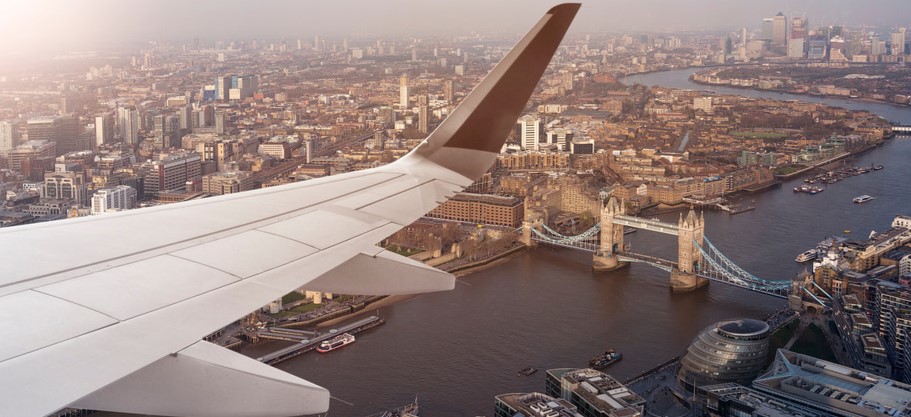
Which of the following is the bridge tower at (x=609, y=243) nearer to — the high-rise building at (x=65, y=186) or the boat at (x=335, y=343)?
the boat at (x=335, y=343)

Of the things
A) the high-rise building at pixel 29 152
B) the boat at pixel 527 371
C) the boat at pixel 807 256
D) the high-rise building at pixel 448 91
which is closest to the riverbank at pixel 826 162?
the boat at pixel 807 256

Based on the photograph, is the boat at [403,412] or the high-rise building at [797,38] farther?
the high-rise building at [797,38]

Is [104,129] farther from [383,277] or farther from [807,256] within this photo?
[383,277]

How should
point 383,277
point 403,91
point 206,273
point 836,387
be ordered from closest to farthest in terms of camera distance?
point 206,273 → point 383,277 → point 836,387 → point 403,91

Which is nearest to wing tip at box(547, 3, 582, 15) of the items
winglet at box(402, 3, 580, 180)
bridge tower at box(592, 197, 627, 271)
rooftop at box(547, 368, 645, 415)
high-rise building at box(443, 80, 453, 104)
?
winglet at box(402, 3, 580, 180)

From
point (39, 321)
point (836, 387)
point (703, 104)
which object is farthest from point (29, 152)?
point (703, 104)

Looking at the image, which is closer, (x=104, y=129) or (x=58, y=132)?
(x=58, y=132)
